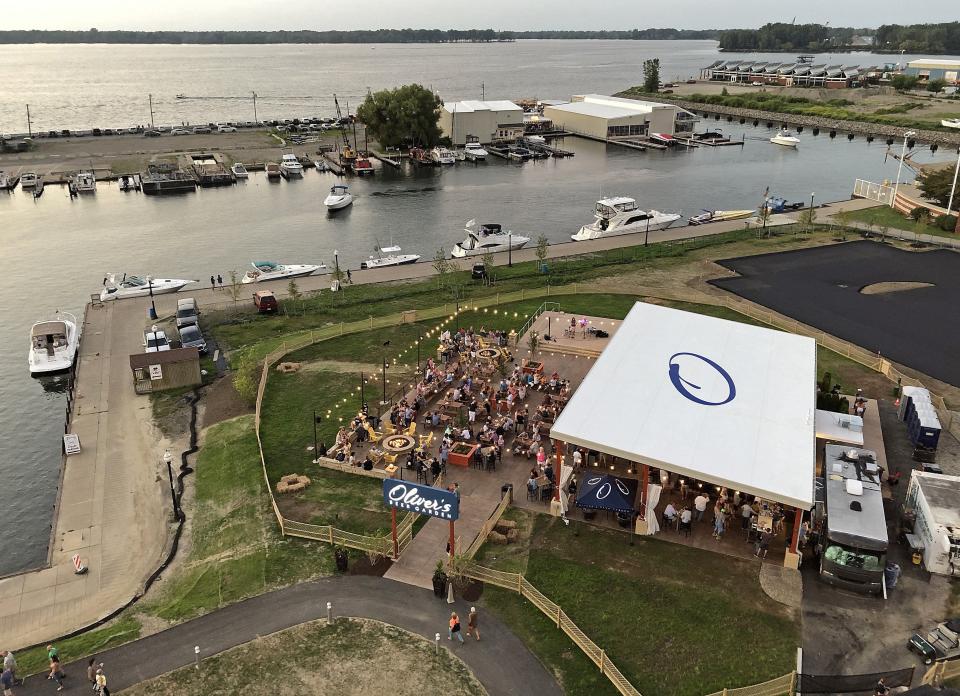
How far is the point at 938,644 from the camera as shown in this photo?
64.0ft

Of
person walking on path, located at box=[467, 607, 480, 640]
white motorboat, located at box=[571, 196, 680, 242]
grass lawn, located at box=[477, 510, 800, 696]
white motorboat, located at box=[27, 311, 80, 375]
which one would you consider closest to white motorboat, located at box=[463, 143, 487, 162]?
white motorboat, located at box=[571, 196, 680, 242]

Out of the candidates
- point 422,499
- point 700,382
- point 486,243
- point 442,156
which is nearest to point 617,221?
point 486,243

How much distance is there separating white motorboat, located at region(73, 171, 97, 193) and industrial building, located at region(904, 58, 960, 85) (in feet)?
610

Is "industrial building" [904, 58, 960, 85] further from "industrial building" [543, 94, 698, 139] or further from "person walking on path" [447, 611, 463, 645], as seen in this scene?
"person walking on path" [447, 611, 463, 645]

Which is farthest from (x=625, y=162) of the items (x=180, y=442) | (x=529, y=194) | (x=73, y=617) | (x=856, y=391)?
(x=73, y=617)

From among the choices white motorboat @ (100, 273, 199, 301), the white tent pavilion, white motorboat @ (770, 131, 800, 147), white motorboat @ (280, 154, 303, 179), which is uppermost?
white motorboat @ (770, 131, 800, 147)

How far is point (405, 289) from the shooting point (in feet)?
177

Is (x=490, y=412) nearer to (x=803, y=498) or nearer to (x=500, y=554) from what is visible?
(x=500, y=554)

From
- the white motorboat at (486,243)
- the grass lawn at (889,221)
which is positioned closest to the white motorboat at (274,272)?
the white motorboat at (486,243)

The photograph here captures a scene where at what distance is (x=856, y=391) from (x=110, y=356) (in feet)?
136

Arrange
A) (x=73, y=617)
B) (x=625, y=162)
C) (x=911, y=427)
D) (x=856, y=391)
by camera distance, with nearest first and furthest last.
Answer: (x=73, y=617) → (x=911, y=427) → (x=856, y=391) → (x=625, y=162)

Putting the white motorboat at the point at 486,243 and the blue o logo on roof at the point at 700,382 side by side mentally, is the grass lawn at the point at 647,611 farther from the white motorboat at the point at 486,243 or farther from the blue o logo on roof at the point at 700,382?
the white motorboat at the point at 486,243

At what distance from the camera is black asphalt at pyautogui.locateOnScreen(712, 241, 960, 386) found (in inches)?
1593

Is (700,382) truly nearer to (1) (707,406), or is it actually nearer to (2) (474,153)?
(1) (707,406)
